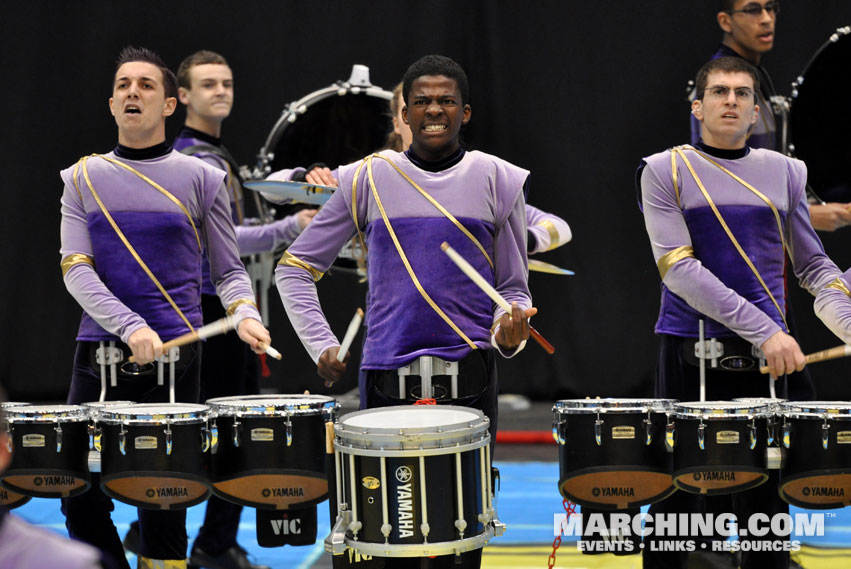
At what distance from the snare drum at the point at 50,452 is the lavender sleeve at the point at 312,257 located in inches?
27.8

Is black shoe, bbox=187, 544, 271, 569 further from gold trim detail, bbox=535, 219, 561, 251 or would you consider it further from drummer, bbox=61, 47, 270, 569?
gold trim detail, bbox=535, 219, 561, 251

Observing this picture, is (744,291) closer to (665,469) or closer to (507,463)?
(665,469)

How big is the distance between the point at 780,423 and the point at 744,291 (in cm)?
42

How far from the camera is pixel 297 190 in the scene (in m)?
4.11

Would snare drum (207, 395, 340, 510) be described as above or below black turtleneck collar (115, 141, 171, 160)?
below

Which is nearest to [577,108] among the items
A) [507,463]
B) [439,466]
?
[507,463]

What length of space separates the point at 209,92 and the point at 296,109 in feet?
2.30

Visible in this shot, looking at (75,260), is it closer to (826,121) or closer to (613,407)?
(613,407)

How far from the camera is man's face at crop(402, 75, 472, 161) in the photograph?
10.1 feet

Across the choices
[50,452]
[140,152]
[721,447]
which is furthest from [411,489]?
[140,152]

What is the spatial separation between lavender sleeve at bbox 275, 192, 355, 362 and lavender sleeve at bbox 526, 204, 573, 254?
930mm

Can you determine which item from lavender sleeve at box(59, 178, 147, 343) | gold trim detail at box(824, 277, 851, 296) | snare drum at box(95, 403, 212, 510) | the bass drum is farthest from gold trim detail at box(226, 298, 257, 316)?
the bass drum

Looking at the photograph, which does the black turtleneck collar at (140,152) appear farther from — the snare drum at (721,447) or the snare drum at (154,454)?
the snare drum at (721,447)

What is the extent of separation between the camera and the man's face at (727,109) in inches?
141
